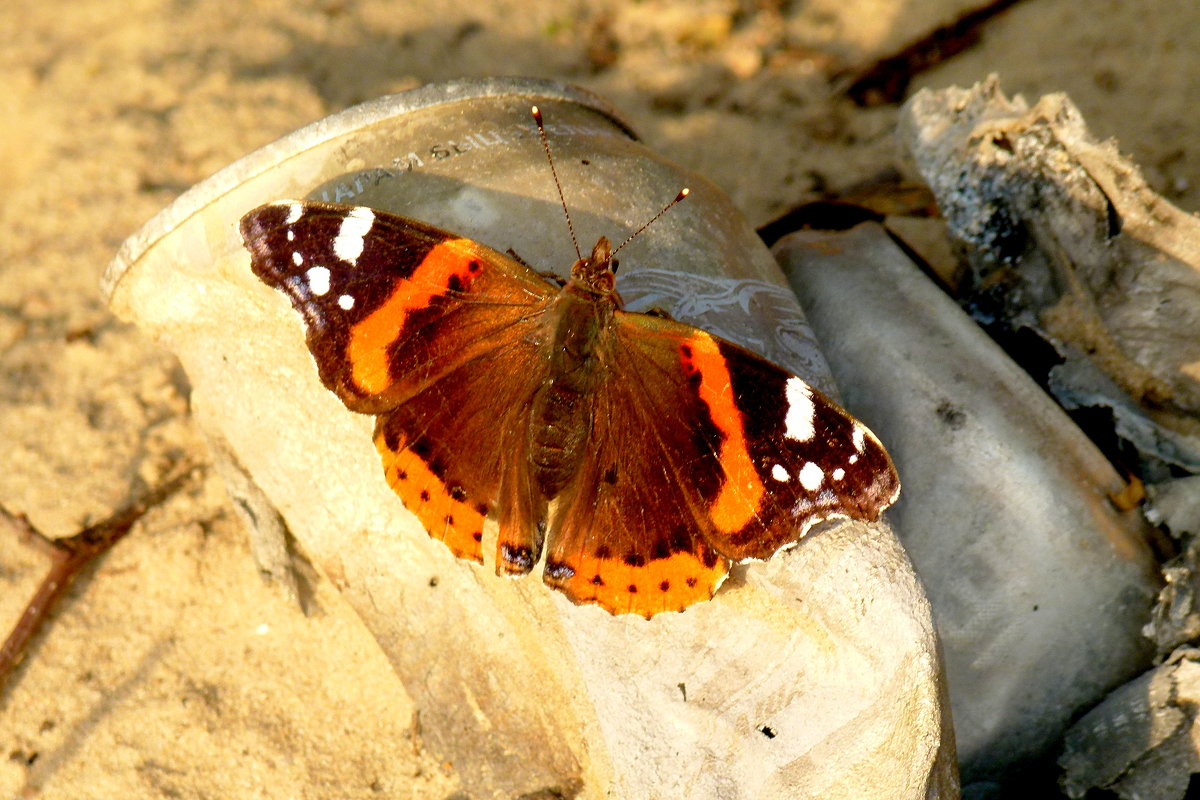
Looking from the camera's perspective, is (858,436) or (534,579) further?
(534,579)

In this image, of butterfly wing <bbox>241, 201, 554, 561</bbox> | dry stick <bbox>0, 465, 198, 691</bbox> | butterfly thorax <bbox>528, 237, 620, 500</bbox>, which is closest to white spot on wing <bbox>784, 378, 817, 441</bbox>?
butterfly thorax <bbox>528, 237, 620, 500</bbox>

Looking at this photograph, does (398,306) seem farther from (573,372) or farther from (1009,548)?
(1009,548)

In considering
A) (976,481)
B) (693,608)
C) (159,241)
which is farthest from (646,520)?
(159,241)

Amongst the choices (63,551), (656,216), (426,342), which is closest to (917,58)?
(656,216)

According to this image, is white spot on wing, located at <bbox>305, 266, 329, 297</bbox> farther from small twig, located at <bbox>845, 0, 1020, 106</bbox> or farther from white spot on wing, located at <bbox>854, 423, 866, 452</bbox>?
small twig, located at <bbox>845, 0, 1020, 106</bbox>

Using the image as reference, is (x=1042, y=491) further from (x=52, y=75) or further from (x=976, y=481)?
(x=52, y=75)

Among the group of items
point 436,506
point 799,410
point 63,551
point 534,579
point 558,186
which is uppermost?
point 558,186

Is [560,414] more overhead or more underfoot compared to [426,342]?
more underfoot

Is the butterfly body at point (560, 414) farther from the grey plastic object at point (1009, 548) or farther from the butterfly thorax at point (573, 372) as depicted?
the grey plastic object at point (1009, 548)

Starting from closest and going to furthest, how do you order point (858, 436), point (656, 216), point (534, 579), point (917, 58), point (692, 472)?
point (858, 436) → point (692, 472) → point (534, 579) → point (656, 216) → point (917, 58)
